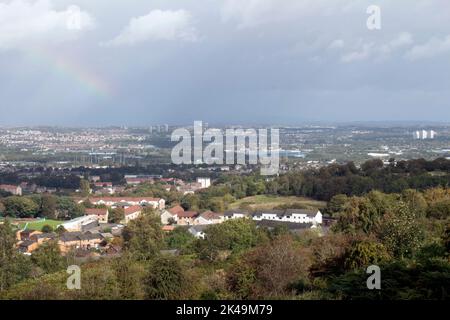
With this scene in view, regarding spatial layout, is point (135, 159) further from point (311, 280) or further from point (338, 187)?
point (311, 280)

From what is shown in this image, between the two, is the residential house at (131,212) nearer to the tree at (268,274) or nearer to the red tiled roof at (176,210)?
the red tiled roof at (176,210)

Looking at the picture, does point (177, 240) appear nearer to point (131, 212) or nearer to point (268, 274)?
point (131, 212)

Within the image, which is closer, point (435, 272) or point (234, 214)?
point (435, 272)

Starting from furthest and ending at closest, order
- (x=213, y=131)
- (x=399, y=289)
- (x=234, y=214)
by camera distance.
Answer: (x=213, y=131) < (x=234, y=214) < (x=399, y=289)

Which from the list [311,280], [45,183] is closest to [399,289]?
[311,280]

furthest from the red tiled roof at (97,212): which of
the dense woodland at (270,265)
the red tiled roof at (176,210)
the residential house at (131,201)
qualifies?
the dense woodland at (270,265)

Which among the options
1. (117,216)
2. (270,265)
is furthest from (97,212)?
(270,265)
